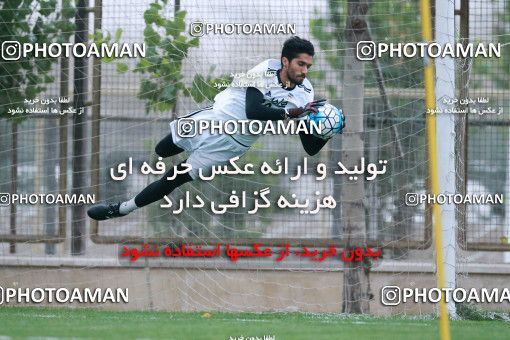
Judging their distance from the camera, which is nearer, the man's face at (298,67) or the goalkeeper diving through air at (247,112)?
the goalkeeper diving through air at (247,112)

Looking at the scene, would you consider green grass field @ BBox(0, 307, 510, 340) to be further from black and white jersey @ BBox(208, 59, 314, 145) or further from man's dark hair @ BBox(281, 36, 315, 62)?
man's dark hair @ BBox(281, 36, 315, 62)

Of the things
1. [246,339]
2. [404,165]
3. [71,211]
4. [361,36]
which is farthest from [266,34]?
[246,339]

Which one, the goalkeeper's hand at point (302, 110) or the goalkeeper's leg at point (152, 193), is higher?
the goalkeeper's hand at point (302, 110)

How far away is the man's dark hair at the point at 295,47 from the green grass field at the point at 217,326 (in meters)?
1.95

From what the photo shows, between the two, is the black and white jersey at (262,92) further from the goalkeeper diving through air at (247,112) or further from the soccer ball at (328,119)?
the soccer ball at (328,119)

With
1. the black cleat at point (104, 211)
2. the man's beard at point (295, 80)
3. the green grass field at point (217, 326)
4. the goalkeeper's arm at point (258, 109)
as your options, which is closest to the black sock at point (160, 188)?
the black cleat at point (104, 211)

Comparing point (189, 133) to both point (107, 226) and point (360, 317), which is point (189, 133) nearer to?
point (107, 226)

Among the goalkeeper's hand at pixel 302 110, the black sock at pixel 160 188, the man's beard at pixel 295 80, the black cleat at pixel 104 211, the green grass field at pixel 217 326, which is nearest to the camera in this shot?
the green grass field at pixel 217 326

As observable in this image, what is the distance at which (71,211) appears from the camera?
9.24m

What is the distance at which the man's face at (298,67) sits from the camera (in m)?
8.34

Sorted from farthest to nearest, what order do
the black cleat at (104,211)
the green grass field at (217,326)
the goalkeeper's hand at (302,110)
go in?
1. the black cleat at (104,211)
2. the goalkeeper's hand at (302,110)
3. the green grass field at (217,326)

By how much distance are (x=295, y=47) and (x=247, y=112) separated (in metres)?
0.78

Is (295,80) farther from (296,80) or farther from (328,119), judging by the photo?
(328,119)

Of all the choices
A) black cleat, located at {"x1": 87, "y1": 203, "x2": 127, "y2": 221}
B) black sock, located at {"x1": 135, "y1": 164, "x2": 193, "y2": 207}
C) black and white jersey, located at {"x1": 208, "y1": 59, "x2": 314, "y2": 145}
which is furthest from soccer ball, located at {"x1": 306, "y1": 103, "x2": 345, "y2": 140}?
black cleat, located at {"x1": 87, "y1": 203, "x2": 127, "y2": 221}
